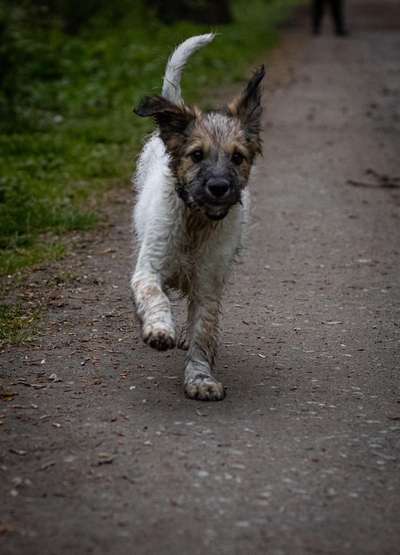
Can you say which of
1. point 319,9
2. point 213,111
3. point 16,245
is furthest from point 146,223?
point 319,9

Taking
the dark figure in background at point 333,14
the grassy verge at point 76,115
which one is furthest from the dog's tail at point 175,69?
the dark figure in background at point 333,14

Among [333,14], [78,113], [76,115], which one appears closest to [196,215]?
[76,115]

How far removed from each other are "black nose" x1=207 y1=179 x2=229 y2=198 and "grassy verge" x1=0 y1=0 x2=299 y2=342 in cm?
181

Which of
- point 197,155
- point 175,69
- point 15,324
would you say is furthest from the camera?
point 15,324

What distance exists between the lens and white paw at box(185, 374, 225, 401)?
511 centimetres

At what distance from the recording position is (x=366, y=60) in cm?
2098

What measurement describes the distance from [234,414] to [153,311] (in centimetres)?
67

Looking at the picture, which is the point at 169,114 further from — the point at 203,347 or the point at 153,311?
the point at 203,347

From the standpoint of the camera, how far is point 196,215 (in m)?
5.28

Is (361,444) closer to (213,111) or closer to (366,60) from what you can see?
(213,111)

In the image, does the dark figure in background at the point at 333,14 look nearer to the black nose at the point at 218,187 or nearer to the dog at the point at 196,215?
the dog at the point at 196,215

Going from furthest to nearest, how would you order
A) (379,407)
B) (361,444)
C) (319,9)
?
(319,9) < (379,407) < (361,444)

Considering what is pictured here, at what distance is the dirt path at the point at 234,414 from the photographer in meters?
3.78

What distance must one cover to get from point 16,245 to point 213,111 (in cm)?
315
